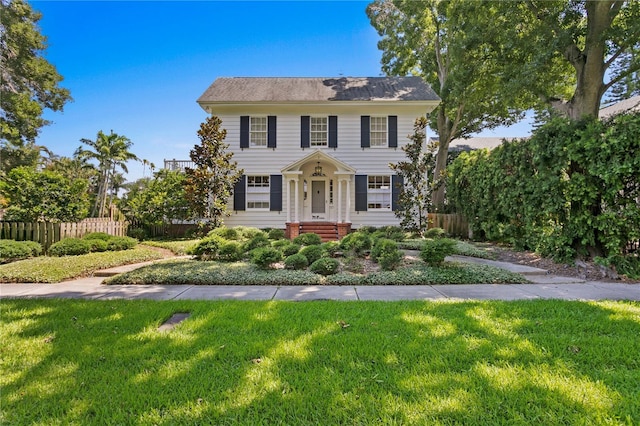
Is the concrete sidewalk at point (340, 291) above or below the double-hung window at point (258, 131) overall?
below

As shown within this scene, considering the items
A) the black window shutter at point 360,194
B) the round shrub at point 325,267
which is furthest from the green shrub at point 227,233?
the black window shutter at point 360,194

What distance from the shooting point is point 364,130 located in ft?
45.4

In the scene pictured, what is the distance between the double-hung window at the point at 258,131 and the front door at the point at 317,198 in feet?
10.2

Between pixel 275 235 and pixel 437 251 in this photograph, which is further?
pixel 275 235

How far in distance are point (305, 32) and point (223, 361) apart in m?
12.1

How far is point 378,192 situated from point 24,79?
21.5 m

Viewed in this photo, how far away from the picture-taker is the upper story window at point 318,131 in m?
14.0

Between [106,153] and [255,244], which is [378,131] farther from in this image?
[106,153]

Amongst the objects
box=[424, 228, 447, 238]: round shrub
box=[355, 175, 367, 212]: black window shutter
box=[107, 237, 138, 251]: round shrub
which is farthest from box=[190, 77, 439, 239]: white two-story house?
box=[107, 237, 138, 251]: round shrub

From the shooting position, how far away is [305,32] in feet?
37.3

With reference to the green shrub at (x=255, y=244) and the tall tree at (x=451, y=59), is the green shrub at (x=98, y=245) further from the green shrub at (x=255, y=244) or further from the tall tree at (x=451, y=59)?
the tall tree at (x=451, y=59)

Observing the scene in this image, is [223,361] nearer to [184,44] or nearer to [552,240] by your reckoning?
[552,240]

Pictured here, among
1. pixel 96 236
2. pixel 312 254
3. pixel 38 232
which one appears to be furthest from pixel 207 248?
pixel 38 232

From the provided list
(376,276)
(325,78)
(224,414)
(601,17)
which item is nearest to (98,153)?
(325,78)
